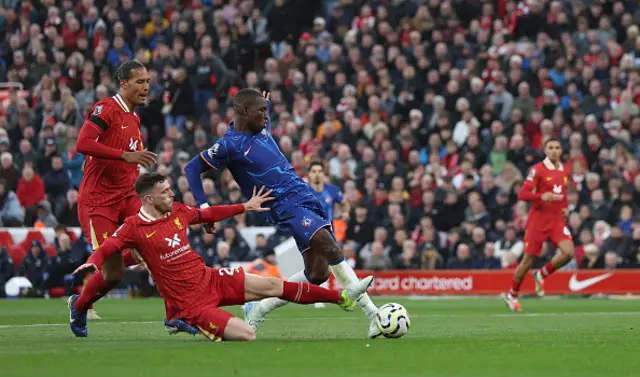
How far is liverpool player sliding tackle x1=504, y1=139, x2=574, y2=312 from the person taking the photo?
18.7 m

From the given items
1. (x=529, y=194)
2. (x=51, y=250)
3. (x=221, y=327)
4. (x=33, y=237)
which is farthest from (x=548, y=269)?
(x=33, y=237)

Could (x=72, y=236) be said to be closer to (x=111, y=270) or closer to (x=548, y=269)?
(x=548, y=269)

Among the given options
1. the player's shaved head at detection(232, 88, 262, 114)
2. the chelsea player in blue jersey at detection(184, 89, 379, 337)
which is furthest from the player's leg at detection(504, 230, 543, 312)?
the player's shaved head at detection(232, 88, 262, 114)

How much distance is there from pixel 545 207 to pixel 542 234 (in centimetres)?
45

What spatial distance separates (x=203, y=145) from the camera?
92.3ft

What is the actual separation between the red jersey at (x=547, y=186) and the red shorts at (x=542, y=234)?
0.36 ft

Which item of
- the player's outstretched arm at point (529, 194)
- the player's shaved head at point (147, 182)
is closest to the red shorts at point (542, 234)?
the player's outstretched arm at point (529, 194)

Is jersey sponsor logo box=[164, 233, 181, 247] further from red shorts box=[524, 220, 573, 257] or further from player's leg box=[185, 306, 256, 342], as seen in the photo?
red shorts box=[524, 220, 573, 257]

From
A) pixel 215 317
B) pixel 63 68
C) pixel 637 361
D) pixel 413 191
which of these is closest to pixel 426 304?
pixel 413 191

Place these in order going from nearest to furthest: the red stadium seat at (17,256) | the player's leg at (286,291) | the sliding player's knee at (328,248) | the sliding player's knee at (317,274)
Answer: the player's leg at (286,291) < the sliding player's knee at (328,248) < the sliding player's knee at (317,274) < the red stadium seat at (17,256)

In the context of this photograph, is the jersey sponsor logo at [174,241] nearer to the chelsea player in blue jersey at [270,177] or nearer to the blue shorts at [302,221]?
the chelsea player in blue jersey at [270,177]

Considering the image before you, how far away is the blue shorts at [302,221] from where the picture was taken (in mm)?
11617

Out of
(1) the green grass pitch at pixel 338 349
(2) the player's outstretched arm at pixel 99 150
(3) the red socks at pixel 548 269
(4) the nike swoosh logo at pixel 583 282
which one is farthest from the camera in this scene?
(4) the nike swoosh logo at pixel 583 282

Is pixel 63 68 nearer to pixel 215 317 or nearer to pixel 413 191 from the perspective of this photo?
A: pixel 413 191
